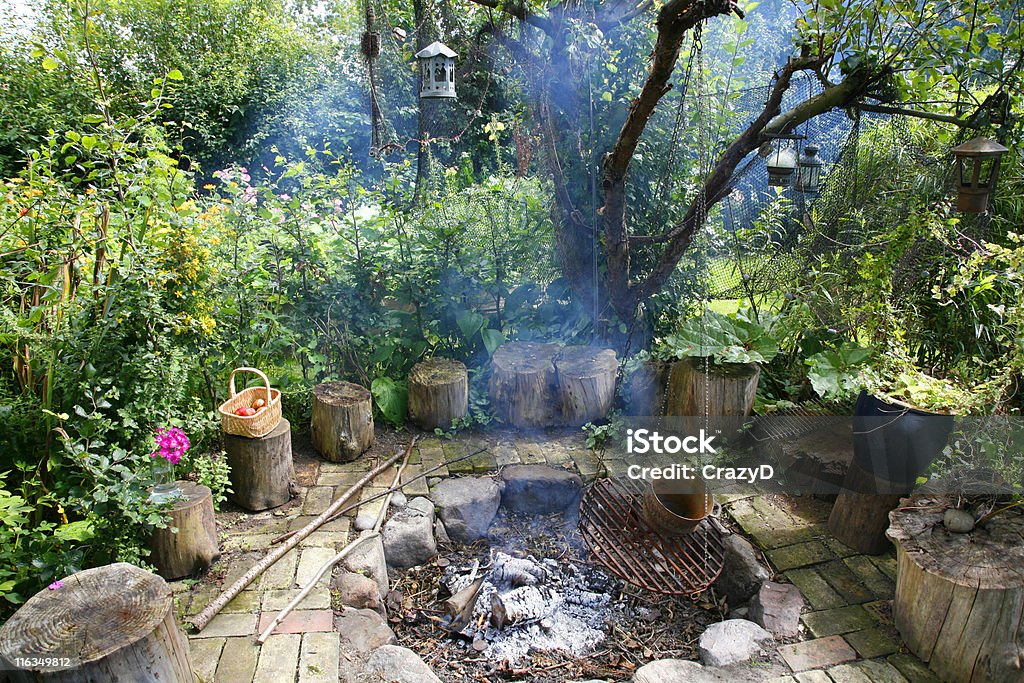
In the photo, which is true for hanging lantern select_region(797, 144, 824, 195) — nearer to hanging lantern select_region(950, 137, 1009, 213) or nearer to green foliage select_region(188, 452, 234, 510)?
hanging lantern select_region(950, 137, 1009, 213)

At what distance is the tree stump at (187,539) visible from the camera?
2.74 metres

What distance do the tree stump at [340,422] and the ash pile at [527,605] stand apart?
97 centimetres

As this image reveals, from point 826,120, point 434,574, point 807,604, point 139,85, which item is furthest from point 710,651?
point 139,85

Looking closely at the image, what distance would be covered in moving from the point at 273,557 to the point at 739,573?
81.8 inches

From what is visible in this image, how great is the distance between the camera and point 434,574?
3266 millimetres

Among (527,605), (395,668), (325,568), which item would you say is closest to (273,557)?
(325,568)

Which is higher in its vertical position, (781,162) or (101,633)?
(781,162)

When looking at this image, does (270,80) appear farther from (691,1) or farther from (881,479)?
(881,479)

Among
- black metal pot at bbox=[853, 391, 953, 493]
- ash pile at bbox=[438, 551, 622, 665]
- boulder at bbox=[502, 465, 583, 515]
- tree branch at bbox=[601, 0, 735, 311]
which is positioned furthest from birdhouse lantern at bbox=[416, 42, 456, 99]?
black metal pot at bbox=[853, 391, 953, 493]

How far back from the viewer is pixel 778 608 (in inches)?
111

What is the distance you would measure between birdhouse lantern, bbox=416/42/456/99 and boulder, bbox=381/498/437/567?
7.91ft

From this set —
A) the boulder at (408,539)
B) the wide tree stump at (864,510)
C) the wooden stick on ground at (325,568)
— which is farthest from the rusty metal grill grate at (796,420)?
the wooden stick on ground at (325,568)

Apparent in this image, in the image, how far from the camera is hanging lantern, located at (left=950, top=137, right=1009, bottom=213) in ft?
10.1
